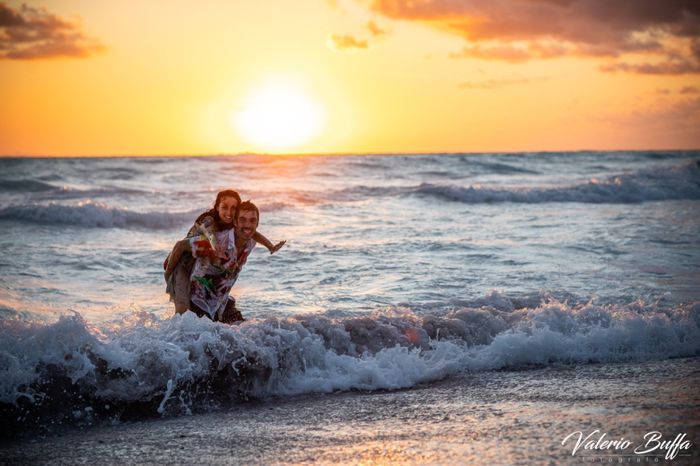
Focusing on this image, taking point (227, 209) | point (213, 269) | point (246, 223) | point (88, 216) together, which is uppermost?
point (227, 209)

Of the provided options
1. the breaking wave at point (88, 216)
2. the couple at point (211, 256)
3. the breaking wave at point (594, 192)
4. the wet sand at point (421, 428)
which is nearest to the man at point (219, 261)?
the couple at point (211, 256)

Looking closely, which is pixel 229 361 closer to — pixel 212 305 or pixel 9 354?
pixel 212 305

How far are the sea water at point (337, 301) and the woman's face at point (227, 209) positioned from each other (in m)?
0.95

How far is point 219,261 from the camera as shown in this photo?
6.09 meters

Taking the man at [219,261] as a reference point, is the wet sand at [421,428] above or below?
below

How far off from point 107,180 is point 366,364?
3122 cm

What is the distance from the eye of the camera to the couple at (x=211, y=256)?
601 centimetres

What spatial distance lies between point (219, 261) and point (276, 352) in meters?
0.96

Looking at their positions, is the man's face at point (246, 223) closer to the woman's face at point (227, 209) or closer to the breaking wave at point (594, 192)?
the woman's face at point (227, 209)

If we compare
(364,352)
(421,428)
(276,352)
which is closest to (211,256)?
(276,352)

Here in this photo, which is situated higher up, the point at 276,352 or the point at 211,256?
the point at 211,256

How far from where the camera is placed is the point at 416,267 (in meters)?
11.6
